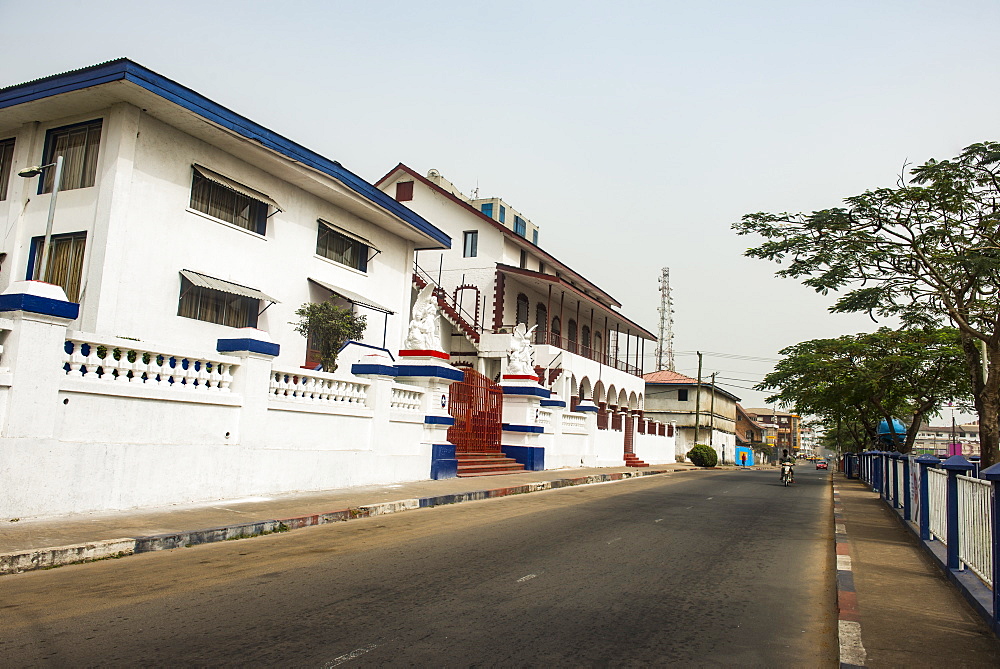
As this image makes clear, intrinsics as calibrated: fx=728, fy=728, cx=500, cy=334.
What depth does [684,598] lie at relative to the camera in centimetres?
638

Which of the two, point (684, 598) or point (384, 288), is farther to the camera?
point (384, 288)

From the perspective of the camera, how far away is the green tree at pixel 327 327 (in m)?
18.5

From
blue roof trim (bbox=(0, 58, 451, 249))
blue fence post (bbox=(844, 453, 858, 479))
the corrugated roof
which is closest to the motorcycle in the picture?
blue fence post (bbox=(844, 453, 858, 479))

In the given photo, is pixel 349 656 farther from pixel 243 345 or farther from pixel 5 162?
pixel 5 162

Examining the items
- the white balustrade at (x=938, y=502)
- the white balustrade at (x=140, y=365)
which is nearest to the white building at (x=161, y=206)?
the white balustrade at (x=140, y=365)

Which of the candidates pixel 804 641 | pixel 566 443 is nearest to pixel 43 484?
pixel 804 641

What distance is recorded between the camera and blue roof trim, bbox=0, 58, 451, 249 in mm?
13875

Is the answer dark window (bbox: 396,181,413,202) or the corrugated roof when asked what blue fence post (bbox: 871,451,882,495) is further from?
the corrugated roof

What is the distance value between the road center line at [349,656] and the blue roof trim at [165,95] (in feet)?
42.6

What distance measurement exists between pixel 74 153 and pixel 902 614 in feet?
55.6

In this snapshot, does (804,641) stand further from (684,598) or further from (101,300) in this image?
(101,300)

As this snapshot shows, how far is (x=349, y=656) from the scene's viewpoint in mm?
4398

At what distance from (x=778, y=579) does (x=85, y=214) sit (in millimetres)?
14602

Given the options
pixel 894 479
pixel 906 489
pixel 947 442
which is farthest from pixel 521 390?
pixel 947 442
